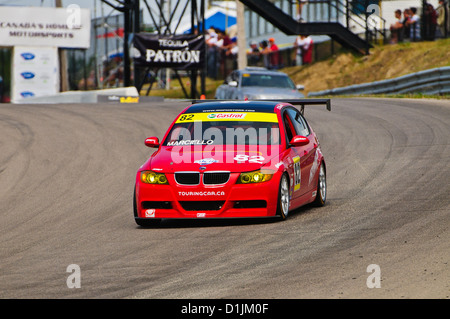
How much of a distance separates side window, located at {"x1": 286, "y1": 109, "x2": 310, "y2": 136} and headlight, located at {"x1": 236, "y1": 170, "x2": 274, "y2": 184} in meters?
1.66

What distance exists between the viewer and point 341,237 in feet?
29.3

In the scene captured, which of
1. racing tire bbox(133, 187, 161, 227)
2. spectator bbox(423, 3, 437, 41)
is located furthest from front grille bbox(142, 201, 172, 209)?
spectator bbox(423, 3, 437, 41)

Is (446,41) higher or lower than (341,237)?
higher

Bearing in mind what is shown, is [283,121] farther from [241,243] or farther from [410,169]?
[410,169]

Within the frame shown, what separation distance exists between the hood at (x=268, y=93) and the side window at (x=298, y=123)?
13.6 metres

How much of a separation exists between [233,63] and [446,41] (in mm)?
13828

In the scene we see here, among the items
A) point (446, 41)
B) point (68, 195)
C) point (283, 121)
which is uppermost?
point (446, 41)

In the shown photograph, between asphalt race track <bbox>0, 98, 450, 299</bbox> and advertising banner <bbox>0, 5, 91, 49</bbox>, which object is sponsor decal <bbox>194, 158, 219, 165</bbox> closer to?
asphalt race track <bbox>0, 98, 450, 299</bbox>

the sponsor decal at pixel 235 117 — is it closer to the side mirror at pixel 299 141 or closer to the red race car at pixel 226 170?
the red race car at pixel 226 170

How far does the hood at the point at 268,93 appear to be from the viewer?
25.9 m

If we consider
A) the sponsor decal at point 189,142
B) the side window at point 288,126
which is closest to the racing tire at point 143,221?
the sponsor decal at point 189,142

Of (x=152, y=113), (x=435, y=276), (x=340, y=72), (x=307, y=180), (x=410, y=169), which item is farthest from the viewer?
(x=340, y=72)

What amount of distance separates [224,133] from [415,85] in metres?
19.0

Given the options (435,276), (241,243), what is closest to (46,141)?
(241,243)
